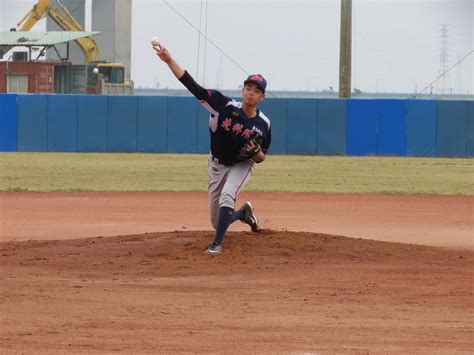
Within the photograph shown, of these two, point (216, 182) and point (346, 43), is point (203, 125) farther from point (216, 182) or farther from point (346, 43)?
point (216, 182)

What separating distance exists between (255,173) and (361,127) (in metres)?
7.03

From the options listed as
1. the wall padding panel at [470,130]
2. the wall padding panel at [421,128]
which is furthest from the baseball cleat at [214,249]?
the wall padding panel at [470,130]

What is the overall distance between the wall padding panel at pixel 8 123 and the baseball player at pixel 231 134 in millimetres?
23030

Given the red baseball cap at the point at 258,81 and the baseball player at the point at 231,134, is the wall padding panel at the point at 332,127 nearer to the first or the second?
the baseball player at the point at 231,134

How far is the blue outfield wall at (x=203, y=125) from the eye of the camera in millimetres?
32875

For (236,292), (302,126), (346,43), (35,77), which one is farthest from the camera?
(35,77)

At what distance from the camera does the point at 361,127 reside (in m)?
33.2

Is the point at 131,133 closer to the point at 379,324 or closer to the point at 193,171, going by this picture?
the point at 193,171

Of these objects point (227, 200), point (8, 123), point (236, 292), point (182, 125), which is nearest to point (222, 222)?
point (227, 200)

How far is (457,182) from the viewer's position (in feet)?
81.0

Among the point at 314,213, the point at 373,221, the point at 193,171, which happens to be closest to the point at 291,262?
the point at 373,221

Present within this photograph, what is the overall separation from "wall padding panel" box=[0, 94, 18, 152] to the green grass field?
91cm

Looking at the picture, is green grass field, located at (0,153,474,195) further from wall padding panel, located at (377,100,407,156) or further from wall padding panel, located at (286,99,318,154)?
wall padding panel, located at (286,99,318,154)

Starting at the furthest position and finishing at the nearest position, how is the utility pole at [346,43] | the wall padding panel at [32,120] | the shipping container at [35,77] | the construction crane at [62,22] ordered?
1. the construction crane at [62,22]
2. the shipping container at [35,77]
3. the wall padding panel at [32,120]
4. the utility pole at [346,43]
